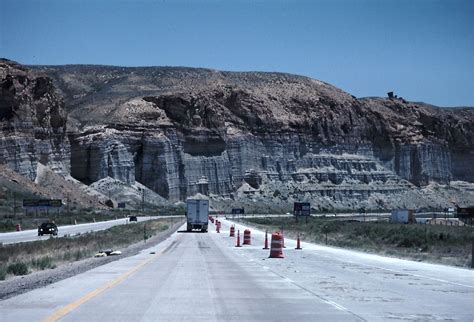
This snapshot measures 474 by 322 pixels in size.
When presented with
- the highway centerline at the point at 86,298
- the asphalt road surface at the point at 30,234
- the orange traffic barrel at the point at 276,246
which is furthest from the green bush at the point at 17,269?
the asphalt road surface at the point at 30,234

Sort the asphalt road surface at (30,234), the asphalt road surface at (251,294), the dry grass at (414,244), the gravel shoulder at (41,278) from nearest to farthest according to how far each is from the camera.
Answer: the asphalt road surface at (251,294)
the gravel shoulder at (41,278)
the dry grass at (414,244)
the asphalt road surface at (30,234)

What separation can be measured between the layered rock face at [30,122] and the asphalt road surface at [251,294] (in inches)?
2939

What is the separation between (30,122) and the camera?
101 m

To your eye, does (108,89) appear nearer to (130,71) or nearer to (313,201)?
(130,71)

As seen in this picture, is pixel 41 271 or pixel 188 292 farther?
pixel 41 271

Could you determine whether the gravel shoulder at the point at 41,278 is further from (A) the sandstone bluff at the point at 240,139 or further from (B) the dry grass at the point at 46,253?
(A) the sandstone bluff at the point at 240,139

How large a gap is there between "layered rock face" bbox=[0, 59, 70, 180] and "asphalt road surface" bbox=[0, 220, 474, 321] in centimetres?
7466

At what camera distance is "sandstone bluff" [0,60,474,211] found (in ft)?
352

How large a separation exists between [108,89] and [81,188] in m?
49.6

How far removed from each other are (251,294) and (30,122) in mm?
89396

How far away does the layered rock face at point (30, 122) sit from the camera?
317 feet

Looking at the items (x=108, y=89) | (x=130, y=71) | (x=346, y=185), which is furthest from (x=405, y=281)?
(x=130, y=71)

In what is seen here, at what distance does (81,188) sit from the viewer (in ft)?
361

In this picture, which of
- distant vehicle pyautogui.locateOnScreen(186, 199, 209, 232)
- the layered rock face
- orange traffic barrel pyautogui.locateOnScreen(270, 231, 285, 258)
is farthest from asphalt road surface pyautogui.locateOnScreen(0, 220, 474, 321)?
the layered rock face
